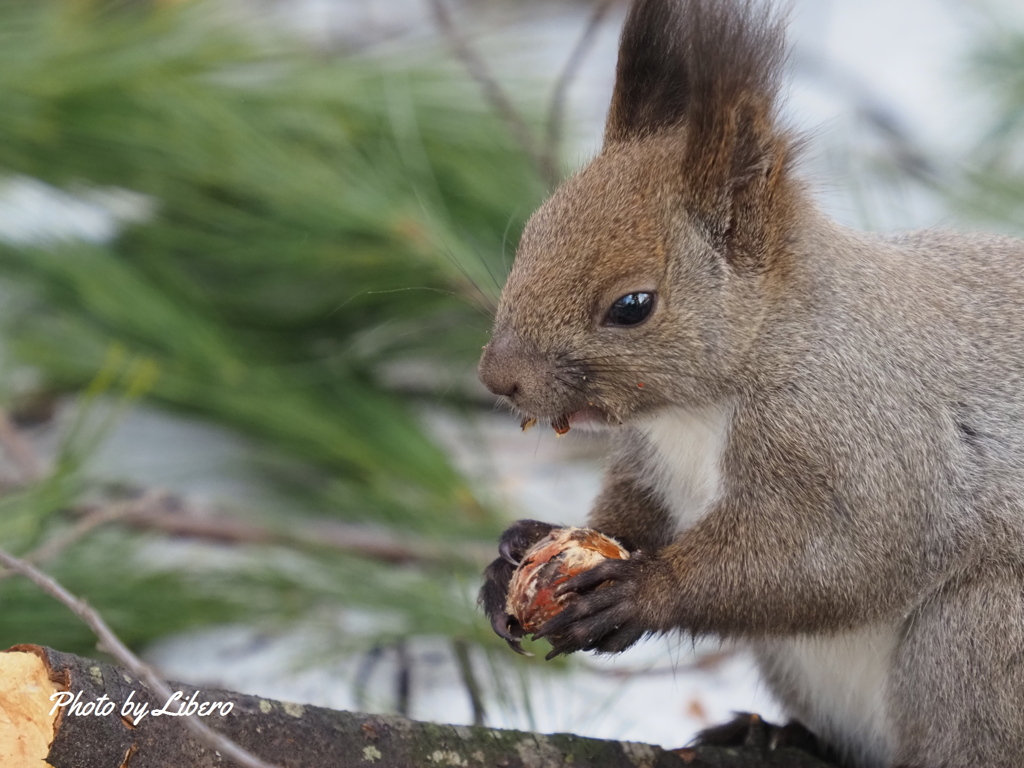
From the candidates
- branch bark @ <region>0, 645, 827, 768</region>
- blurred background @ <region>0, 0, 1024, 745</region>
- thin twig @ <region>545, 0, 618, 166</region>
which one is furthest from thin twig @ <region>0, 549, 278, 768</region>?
thin twig @ <region>545, 0, 618, 166</region>

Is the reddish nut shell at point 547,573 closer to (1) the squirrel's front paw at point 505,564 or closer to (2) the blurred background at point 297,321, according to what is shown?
(1) the squirrel's front paw at point 505,564

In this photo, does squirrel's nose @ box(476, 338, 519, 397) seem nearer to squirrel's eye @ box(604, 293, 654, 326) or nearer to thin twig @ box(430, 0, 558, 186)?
squirrel's eye @ box(604, 293, 654, 326)

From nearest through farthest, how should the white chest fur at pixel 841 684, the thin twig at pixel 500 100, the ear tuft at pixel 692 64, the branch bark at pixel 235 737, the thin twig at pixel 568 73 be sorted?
the branch bark at pixel 235 737 → the ear tuft at pixel 692 64 → the white chest fur at pixel 841 684 → the thin twig at pixel 568 73 → the thin twig at pixel 500 100

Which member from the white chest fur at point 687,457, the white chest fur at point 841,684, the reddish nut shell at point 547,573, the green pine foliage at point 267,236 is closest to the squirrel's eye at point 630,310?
the white chest fur at point 687,457

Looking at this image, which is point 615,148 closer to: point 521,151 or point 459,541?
point 459,541

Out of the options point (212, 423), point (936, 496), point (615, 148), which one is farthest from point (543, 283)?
point (212, 423)

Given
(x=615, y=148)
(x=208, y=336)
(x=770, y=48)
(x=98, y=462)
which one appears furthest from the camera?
(x=98, y=462)

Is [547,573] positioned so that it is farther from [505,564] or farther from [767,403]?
[767,403]
